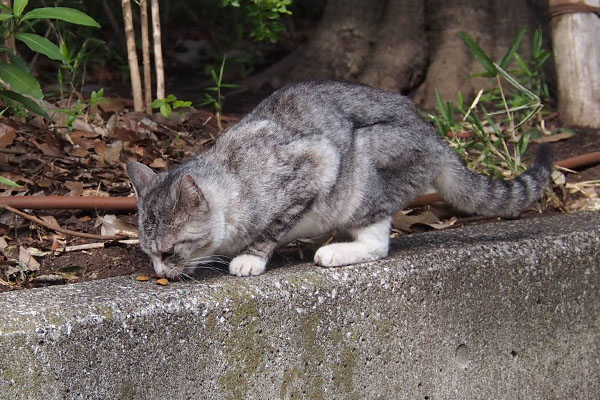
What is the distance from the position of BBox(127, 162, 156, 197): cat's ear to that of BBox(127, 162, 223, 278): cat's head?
32mm

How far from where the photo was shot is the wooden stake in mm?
4859

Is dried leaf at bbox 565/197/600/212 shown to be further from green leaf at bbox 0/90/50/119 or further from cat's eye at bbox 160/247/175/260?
green leaf at bbox 0/90/50/119

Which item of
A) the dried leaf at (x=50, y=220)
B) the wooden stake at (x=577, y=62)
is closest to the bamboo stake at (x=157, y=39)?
the dried leaf at (x=50, y=220)

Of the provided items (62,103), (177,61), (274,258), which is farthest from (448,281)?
(177,61)

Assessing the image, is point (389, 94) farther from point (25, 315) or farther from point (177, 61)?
point (177, 61)

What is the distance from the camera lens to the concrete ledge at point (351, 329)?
8.05 feet

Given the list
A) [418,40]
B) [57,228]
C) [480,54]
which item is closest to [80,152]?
[57,228]

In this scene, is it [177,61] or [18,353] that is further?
[177,61]

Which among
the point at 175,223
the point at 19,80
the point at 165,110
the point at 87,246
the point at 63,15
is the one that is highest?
the point at 63,15

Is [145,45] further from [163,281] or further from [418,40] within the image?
[418,40]

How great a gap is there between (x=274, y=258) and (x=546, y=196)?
66.4 inches

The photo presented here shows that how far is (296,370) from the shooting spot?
2889 mm

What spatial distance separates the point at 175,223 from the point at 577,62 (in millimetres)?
2921

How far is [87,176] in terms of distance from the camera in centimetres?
387
